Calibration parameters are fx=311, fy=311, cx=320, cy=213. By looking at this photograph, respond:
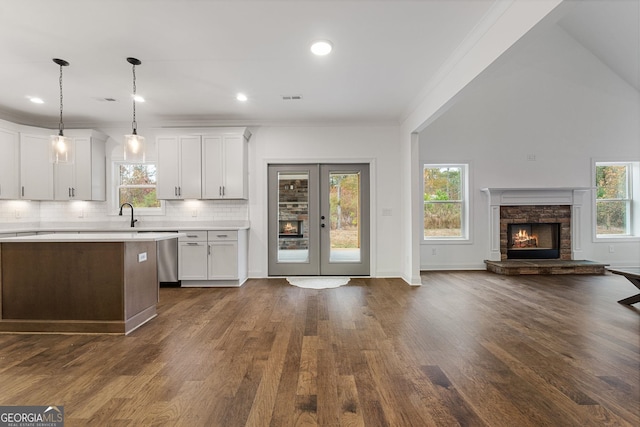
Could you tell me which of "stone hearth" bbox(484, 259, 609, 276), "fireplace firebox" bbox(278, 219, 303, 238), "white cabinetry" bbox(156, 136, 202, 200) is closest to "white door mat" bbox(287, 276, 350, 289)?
"fireplace firebox" bbox(278, 219, 303, 238)

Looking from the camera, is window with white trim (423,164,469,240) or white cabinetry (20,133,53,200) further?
window with white trim (423,164,469,240)

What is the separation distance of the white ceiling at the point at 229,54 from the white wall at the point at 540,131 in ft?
3.38

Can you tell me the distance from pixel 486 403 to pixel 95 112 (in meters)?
5.98

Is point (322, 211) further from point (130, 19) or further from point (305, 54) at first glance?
point (130, 19)

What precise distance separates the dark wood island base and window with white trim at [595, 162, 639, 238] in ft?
26.6

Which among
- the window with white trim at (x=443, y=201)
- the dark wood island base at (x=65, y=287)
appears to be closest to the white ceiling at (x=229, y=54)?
the window with white trim at (x=443, y=201)

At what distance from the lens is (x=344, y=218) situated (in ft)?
17.6

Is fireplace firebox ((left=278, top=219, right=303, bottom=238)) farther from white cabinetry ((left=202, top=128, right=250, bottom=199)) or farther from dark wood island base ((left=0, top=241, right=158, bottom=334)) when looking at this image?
dark wood island base ((left=0, top=241, right=158, bottom=334))

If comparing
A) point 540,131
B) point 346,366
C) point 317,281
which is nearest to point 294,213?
point 317,281

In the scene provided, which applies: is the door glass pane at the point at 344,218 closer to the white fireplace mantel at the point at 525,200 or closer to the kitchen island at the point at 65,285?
the white fireplace mantel at the point at 525,200

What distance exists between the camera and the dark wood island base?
9.41ft

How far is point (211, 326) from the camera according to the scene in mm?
3049

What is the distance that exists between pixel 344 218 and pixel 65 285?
149 inches


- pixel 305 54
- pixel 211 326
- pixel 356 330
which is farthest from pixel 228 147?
pixel 356 330
